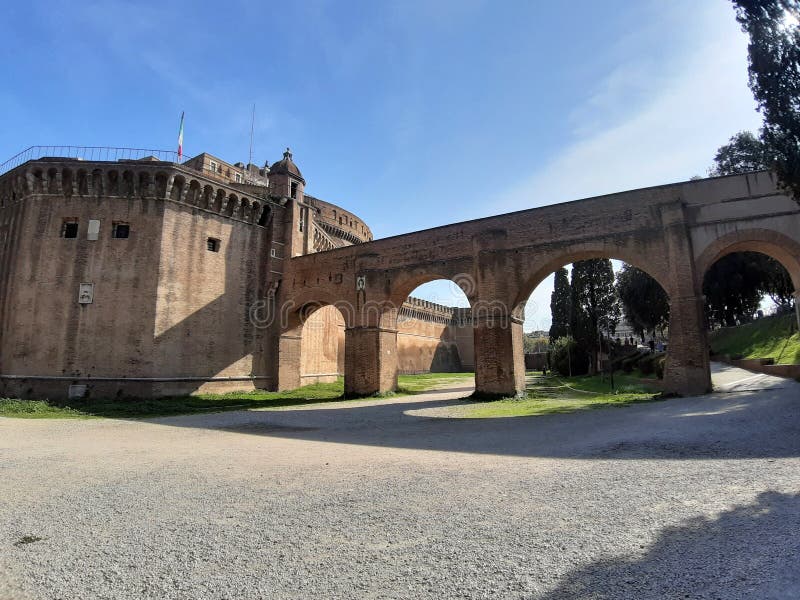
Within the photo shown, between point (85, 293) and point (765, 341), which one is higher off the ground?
point (85, 293)

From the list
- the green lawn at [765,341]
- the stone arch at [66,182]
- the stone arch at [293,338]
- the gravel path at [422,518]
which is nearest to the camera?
the gravel path at [422,518]

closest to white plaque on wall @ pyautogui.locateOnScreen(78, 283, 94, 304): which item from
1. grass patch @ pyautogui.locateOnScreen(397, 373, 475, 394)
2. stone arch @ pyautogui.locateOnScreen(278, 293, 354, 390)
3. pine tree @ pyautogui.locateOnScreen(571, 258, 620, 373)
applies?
stone arch @ pyautogui.locateOnScreen(278, 293, 354, 390)

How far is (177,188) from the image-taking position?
21188mm

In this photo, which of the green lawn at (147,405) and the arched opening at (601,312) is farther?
the arched opening at (601,312)

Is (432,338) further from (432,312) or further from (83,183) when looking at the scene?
(83,183)

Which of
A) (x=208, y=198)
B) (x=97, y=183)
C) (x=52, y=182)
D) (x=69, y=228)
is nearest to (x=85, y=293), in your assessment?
(x=69, y=228)

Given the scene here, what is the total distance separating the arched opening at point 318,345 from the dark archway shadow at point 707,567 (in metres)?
22.6

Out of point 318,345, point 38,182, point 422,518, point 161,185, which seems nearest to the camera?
point 422,518

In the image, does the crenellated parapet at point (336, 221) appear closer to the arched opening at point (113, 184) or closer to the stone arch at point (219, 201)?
the stone arch at point (219, 201)

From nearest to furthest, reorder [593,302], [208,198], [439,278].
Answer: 1. [439,278]
2. [208,198]
3. [593,302]

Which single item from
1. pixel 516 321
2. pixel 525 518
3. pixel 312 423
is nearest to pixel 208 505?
pixel 525 518


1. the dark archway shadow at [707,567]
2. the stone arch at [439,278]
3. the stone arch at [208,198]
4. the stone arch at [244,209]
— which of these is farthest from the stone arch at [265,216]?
the dark archway shadow at [707,567]

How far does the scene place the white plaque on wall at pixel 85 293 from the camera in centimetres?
1980

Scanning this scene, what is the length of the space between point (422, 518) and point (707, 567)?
2.09 m
